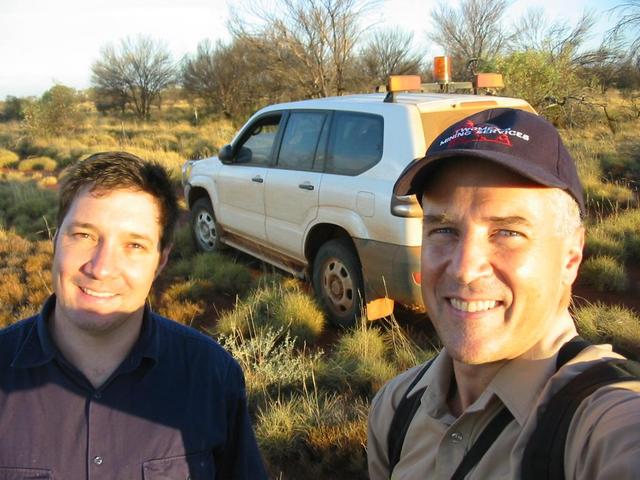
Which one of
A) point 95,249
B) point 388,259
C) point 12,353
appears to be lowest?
point 388,259

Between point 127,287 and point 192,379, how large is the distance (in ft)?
1.21

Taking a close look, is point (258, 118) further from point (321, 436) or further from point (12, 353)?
point (12, 353)

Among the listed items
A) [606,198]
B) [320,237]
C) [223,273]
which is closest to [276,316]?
[320,237]

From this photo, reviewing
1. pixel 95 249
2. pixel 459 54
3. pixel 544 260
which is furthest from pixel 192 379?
pixel 459 54

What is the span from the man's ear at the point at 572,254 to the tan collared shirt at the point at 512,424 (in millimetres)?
134

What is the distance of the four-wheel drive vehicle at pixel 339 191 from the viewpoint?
477 centimetres

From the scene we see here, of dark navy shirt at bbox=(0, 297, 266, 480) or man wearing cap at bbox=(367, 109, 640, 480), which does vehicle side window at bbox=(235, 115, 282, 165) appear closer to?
dark navy shirt at bbox=(0, 297, 266, 480)

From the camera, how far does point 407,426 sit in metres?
1.67

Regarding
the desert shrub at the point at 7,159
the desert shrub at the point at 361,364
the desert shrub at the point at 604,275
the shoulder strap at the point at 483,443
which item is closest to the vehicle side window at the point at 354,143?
the desert shrub at the point at 361,364

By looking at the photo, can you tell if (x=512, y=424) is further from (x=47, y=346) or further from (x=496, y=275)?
(x=47, y=346)

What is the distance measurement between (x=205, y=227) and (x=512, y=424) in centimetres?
692

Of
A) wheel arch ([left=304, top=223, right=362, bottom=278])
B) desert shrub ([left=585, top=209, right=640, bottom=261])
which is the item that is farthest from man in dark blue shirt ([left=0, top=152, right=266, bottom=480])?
desert shrub ([left=585, top=209, right=640, bottom=261])

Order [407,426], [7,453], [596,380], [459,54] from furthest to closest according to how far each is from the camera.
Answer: [459,54] < [7,453] < [407,426] < [596,380]

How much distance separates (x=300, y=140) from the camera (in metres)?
5.98
